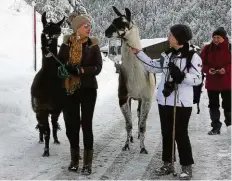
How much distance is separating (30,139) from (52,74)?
156 cm

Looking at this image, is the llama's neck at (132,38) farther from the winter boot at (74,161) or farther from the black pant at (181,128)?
the winter boot at (74,161)

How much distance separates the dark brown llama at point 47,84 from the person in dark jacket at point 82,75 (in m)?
0.73

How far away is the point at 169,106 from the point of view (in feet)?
16.5

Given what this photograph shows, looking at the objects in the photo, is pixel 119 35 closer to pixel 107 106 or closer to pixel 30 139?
pixel 30 139

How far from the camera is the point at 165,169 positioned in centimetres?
530

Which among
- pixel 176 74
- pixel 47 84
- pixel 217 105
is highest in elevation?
pixel 176 74

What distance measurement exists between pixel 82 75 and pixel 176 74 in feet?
3.76

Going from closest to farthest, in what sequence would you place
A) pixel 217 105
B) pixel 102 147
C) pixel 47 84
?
1. pixel 47 84
2. pixel 102 147
3. pixel 217 105

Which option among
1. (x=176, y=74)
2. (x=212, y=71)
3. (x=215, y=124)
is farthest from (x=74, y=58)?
(x=215, y=124)

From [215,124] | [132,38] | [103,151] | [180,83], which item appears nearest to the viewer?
[180,83]

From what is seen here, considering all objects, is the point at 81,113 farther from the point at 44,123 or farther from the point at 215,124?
the point at 215,124

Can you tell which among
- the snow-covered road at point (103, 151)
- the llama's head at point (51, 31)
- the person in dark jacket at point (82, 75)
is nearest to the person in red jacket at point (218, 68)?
the snow-covered road at point (103, 151)

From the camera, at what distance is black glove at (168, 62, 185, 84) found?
4.83m

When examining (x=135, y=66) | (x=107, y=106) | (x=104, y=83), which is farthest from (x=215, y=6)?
(x=135, y=66)
